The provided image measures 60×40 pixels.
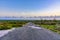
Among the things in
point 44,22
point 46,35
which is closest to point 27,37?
point 46,35

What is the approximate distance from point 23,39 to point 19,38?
0.44 ft

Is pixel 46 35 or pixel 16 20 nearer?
pixel 46 35

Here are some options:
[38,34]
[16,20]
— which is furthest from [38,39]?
[16,20]

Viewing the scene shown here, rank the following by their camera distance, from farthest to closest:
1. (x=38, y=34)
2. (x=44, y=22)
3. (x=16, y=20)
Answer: (x=16, y=20) < (x=44, y=22) < (x=38, y=34)

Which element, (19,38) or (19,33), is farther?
(19,33)

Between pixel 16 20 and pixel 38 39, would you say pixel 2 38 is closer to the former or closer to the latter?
pixel 38 39

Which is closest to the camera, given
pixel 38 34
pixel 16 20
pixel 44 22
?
pixel 38 34

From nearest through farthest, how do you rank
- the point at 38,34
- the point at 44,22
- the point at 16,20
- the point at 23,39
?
the point at 23,39, the point at 38,34, the point at 44,22, the point at 16,20

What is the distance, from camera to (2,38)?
388 cm

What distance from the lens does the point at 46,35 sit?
398 cm

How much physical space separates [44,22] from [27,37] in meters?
8.18

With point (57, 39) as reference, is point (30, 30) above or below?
above

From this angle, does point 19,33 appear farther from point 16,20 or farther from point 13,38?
point 16,20

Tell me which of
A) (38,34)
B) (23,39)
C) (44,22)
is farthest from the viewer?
(44,22)
